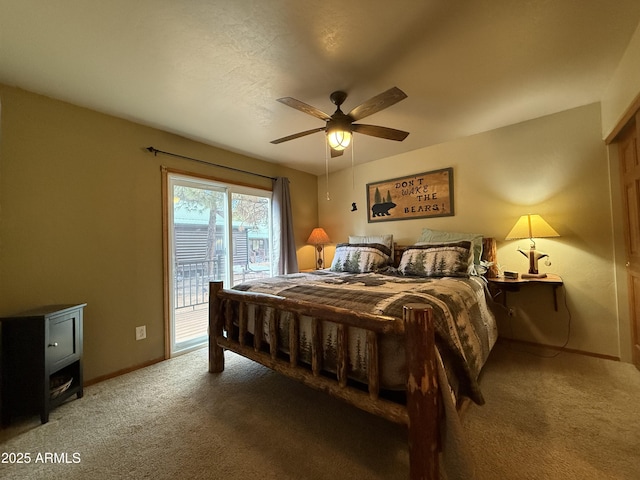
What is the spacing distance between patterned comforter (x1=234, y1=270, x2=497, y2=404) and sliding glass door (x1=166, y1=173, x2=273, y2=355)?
1.31m

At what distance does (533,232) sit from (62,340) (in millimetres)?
3850

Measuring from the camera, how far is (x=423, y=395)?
1.07m

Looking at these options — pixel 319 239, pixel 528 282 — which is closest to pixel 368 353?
pixel 528 282

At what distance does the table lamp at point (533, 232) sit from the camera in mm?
2314

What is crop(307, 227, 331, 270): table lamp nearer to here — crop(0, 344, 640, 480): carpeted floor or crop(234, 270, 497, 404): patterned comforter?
crop(234, 270, 497, 404): patterned comforter

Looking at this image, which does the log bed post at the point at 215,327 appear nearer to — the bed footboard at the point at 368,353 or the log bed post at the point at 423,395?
the bed footboard at the point at 368,353

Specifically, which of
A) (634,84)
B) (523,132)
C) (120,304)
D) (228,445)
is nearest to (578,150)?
(523,132)

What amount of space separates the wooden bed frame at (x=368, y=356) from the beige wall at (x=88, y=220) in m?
0.99

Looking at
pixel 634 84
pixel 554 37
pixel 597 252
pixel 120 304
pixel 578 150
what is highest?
pixel 554 37

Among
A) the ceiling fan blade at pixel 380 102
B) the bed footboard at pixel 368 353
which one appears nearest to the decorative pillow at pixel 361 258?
the bed footboard at pixel 368 353

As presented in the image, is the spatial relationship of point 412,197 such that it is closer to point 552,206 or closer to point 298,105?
point 552,206

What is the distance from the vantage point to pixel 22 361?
1638 millimetres

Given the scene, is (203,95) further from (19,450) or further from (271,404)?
(19,450)

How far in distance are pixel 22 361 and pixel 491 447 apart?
2.83 m
